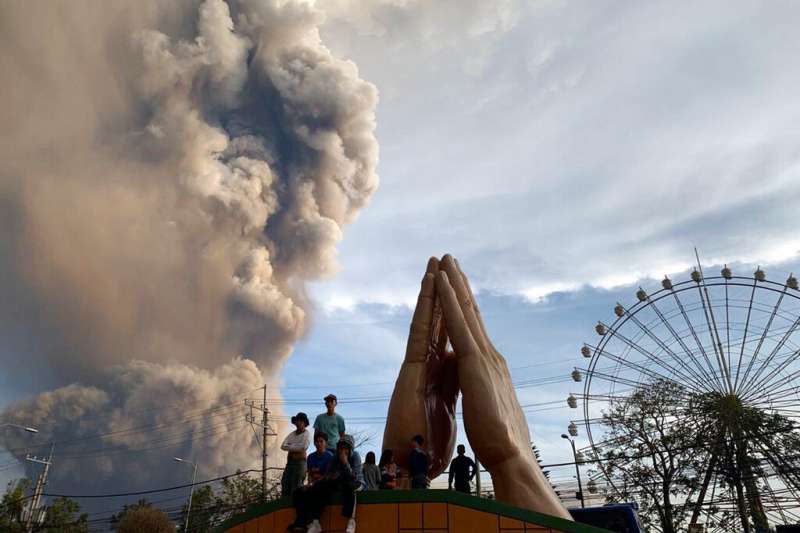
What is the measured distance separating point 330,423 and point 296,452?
2.36 ft

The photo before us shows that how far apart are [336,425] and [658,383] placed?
23.0 meters

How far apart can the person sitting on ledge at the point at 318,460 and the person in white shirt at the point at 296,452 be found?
328mm

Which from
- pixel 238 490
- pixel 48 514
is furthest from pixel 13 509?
pixel 238 490

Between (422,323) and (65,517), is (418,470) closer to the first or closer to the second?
(422,323)

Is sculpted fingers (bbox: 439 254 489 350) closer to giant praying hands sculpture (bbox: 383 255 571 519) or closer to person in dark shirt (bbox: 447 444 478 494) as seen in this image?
giant praying hands sculpture (bbox: 383 255 571 519)

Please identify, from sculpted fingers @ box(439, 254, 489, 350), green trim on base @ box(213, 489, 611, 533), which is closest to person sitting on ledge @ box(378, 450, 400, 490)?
green trim on base @ box(213, 489, 611, 533)

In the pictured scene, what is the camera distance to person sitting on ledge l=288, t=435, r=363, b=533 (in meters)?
8.29

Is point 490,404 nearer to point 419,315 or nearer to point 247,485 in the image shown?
point 419,315

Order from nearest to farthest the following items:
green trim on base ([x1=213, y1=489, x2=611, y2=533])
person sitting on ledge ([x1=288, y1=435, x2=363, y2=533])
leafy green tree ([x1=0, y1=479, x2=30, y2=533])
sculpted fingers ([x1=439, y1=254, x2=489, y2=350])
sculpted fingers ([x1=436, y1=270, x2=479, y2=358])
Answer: green trim on base ([x1=213, y1=489, x2=611, y2=533]) < person sitting on ledge ([x1=288, y1=435, x2=363, y2=533]) < sculpted fingers ([x1=436, y1=270, x2=479, y2=358]) < sculpted fingers ([x1=439, y1=254, x2=489, y2=350]) < leafy green tree ([x1=0, y1=479, x2=30, y2=533])

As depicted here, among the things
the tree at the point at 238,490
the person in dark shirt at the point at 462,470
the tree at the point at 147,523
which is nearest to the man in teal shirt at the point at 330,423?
the person in dark shirt at the point at 462,470

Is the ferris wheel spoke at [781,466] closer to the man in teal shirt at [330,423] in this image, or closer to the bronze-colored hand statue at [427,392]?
the bronze-colored hand statue at [427,392]

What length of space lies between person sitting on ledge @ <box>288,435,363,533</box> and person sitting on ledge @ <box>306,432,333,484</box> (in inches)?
12.7

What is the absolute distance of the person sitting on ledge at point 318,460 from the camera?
880cm

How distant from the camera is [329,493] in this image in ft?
27.5
